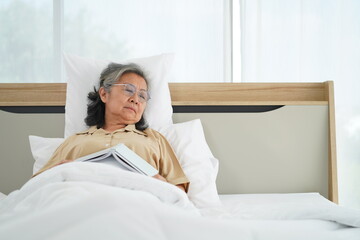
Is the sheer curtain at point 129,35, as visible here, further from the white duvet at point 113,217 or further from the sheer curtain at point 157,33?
the white duvet at point 113,217

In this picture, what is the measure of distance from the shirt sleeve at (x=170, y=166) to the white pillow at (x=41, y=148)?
51 cm

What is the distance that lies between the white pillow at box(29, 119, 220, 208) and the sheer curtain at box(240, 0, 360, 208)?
100 centimetres

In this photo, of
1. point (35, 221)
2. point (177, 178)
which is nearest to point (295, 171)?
point (177, 178)

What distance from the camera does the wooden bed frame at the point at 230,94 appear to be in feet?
7.73

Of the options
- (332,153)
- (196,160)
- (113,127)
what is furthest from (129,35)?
(332,153)

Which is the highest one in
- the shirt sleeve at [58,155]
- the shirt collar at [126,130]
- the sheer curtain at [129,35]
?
the sheer curtain at [129,35]

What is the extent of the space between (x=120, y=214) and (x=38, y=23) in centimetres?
240

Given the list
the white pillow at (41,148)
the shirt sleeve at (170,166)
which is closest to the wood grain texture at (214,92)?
the white pillow at (41,148)

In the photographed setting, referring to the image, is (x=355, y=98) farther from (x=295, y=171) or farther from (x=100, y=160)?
(x=100, y=160)

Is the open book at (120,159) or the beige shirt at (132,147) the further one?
the beige shirt at (132,147)

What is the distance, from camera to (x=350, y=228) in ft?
4.35

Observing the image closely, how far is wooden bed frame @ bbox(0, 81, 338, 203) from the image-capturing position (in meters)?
2.36

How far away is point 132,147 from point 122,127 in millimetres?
204

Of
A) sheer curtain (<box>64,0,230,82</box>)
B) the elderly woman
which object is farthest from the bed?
sheer curtain (<box>64,0,230,82</box>)
